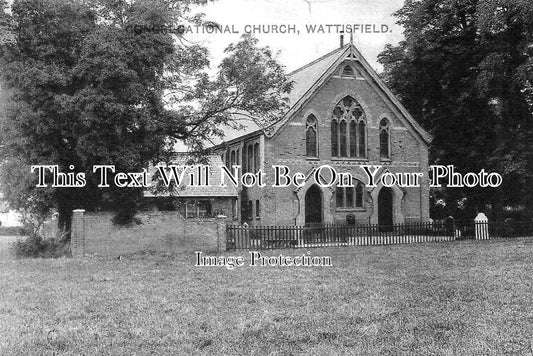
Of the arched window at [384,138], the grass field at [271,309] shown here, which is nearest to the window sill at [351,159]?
the arched window at [384,138]

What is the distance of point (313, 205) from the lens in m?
31.4

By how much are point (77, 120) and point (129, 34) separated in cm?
362

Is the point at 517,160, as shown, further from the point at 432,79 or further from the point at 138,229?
the point at 138,229

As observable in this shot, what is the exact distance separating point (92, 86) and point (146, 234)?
6.18m

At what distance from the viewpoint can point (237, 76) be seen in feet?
73.4

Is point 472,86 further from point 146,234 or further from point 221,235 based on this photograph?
point 146,234

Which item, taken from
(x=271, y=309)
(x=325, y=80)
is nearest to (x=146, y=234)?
(x=271, y=309)

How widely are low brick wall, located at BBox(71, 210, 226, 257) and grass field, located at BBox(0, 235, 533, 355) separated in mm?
2761

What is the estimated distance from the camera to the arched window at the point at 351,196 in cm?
3173

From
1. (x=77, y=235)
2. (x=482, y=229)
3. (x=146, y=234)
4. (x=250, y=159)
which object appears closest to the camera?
(x=77, y=235)

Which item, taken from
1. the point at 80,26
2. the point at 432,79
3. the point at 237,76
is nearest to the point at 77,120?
the point at 80,26

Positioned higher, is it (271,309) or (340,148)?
(340,148)

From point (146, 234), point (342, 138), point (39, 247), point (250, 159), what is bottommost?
point (39, 247)

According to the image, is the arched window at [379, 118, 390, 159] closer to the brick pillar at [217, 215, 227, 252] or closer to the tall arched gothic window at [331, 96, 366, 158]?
the tall arched gothic window at [331, 96, 366, 158]
